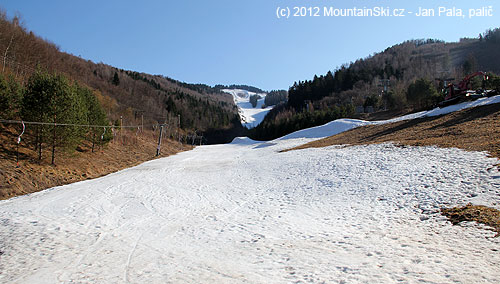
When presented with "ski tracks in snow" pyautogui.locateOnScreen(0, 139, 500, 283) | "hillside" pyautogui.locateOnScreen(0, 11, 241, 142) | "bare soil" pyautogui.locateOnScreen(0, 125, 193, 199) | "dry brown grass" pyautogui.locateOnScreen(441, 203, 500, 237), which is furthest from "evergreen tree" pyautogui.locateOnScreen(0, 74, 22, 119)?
"dry brown grass" pyautogui.locateOnScreen(441, 203, 500, 237)

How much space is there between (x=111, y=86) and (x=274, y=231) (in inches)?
4907

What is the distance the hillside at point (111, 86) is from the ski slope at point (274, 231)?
31.2 meters

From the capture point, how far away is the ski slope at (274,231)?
4992 millimetres

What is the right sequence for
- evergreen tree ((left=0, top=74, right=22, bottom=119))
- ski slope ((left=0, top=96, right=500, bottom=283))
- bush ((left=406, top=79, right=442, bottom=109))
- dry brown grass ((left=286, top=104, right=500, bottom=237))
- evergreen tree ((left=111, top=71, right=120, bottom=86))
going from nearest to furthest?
ski slope ((left=0, top=96, right=500, bottom=283)) < dry brown grass ((left=286, top=104, right=500, bottom=237)) < evergreen tree ((left=0, top=74, right=22, bottom=119)) < bush ((left=406, top=79, right=442, bottom=109)) < evergreen tree ((left=111, top=71, right=120, bottom=86))

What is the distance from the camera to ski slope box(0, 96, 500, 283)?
4.99 meters

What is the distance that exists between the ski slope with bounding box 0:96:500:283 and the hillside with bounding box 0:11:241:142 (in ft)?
102

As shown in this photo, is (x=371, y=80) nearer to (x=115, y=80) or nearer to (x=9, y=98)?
(x=115, y=80)

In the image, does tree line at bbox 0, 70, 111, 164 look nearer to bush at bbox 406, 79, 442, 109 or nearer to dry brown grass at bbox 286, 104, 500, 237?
dry brown grass at bbox 286, 104, 500, 237

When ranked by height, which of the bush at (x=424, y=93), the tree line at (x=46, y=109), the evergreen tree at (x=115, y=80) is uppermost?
the evergreen tree at (x=115, y=80)

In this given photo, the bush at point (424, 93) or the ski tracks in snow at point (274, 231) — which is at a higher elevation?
the bush at point (424, 93)

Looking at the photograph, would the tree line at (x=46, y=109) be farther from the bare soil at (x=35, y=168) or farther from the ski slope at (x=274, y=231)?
the ski slope at (x=274, y=231)

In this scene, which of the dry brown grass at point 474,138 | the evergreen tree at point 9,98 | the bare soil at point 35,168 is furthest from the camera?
the evergreen tree at point 9,98

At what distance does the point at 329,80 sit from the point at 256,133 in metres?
54.2

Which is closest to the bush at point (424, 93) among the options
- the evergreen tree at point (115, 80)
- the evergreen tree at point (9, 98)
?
the evergreen tree at point (9, 98)
